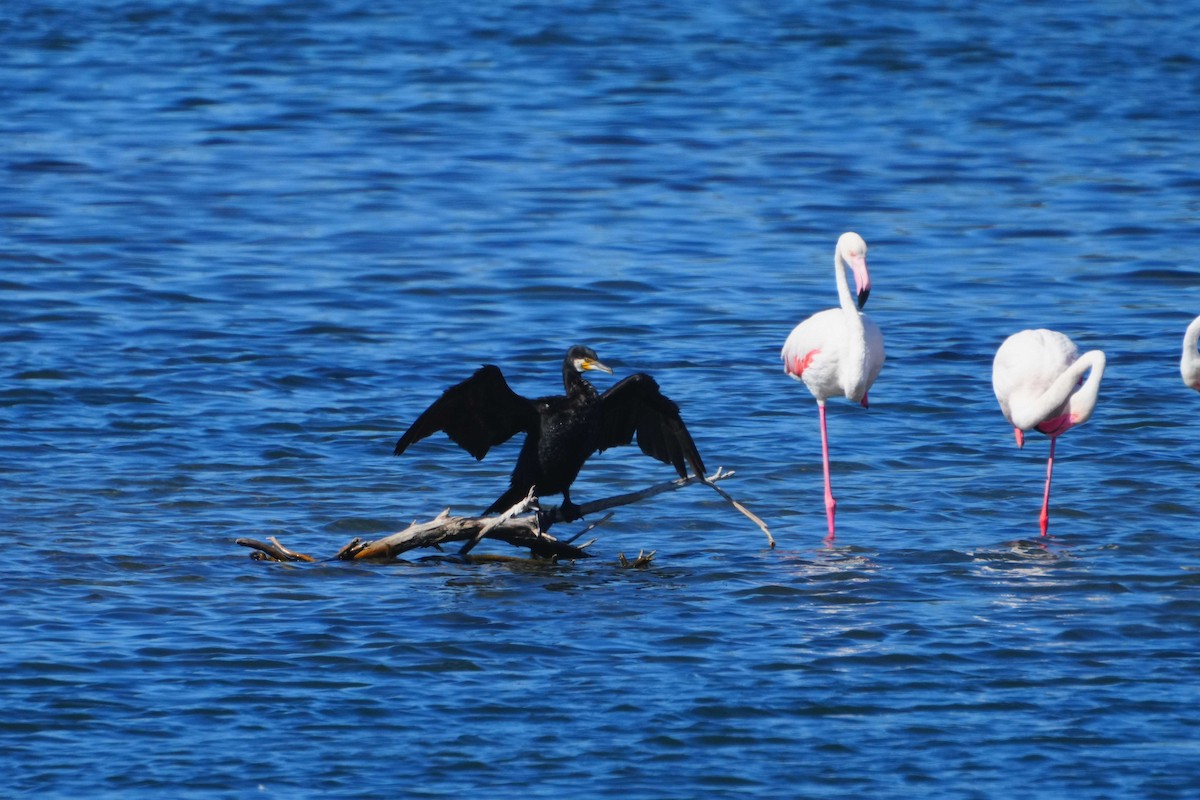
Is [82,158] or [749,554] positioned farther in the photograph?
[82,158]

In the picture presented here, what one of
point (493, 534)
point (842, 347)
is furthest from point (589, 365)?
point (842, 347)

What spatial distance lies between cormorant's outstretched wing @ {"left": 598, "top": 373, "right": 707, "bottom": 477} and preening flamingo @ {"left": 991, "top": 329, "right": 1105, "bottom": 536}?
82.0 inches

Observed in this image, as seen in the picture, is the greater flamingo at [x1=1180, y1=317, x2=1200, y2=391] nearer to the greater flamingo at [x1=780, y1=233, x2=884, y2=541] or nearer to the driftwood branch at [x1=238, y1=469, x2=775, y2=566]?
the greater flamingo at [x1=780, y1=233, x2=884, y2=541]

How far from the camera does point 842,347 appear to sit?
1045cm

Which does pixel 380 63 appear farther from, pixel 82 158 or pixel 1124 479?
pixel 1124 479

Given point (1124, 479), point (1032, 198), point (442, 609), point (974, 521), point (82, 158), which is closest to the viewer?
point (442, 609)

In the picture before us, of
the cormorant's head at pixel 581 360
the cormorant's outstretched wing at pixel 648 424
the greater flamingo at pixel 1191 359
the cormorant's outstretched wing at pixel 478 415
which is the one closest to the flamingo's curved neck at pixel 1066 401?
the greater flamingo at pixel 1191 359

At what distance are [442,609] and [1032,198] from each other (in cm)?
1245

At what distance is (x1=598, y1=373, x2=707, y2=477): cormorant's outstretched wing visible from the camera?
9.45 meters

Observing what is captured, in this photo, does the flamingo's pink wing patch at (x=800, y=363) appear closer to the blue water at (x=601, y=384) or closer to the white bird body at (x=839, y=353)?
the white bird body at (x=839, y=353)

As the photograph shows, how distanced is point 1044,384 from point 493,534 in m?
3.29

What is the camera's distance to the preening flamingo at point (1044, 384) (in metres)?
10.2

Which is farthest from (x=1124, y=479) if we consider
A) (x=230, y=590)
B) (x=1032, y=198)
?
(x=1032, y=198)

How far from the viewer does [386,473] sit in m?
11.5
